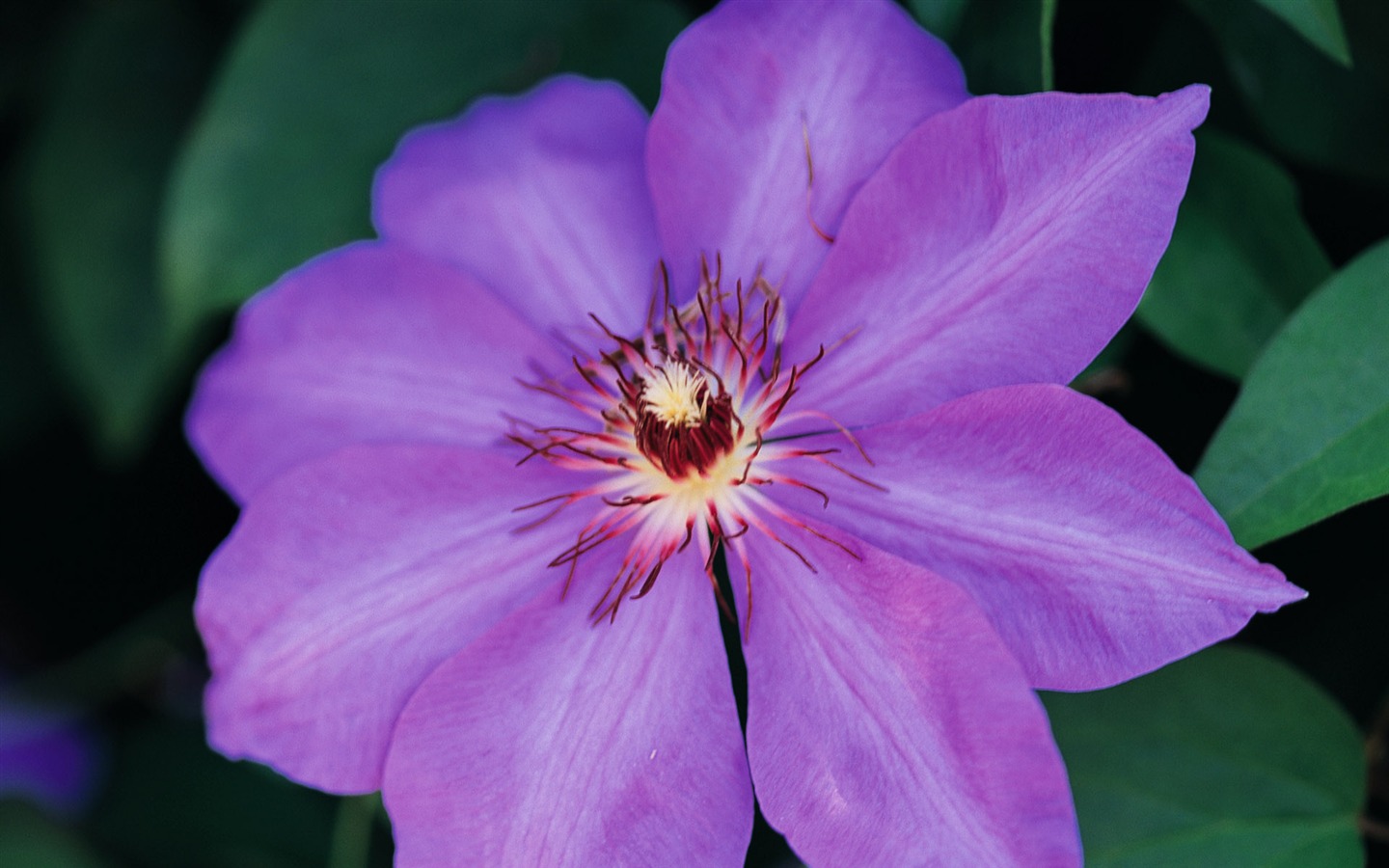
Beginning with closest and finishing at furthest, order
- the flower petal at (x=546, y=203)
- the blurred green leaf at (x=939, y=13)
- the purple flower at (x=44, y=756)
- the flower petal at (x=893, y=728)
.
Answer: the flower petal at (x=893, y=728) → the blurred green leaf at (x=939, y=13) → the flower petal at (x=546, y=203) → the purple flower at (x=44, y=756)

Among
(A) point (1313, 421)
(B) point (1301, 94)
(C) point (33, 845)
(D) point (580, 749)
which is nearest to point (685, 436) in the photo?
(D) point (580, 749)

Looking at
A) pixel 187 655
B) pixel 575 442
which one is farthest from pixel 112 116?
pixel 575 442

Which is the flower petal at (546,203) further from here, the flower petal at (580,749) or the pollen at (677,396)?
the flower petal at (580,749)

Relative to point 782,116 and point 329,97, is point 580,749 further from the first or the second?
point 329,97

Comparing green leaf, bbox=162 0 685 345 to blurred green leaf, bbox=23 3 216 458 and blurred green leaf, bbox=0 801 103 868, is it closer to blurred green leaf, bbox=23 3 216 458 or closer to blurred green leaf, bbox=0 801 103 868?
blurred green leaf, bbox=23 3 216 458

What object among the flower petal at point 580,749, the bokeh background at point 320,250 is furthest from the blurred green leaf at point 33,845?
the flower petal at point 580,749

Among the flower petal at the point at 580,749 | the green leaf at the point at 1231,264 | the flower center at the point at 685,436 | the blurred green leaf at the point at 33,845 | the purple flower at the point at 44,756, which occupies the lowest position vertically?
the purple flower at the point at 44,756
